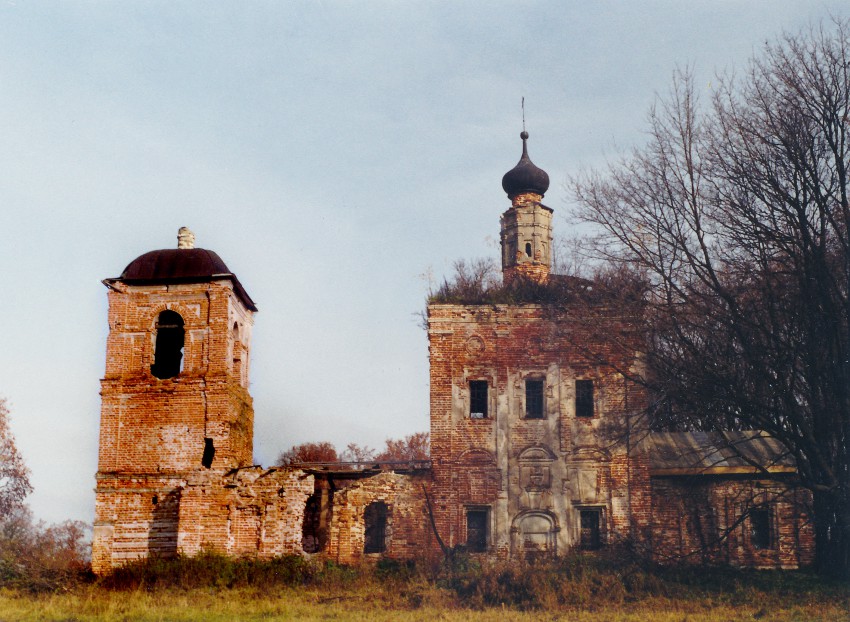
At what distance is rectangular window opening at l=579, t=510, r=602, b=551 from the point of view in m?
21.9

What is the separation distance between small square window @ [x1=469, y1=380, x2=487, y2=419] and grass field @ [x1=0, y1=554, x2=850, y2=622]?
394cm

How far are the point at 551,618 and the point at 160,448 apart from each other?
8832 mm

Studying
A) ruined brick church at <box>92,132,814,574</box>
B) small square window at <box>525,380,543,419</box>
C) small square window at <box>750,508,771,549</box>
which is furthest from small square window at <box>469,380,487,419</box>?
small square window at <box>750,508,771,549</box>

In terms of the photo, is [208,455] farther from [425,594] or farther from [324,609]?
[425,594]

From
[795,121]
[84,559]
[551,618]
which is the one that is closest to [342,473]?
[84,559]

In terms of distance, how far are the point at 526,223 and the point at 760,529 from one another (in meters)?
11.1

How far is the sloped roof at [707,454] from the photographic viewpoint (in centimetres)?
2186

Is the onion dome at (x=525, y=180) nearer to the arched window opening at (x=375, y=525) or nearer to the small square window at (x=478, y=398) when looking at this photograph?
the small square window at (x=478, y=398)

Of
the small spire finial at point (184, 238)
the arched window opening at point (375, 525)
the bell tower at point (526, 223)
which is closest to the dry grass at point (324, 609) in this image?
the arched window opening at point (375, 525)

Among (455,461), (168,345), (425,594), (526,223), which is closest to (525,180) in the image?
(526,223)

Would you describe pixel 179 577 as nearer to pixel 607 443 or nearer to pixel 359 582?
pixel 359 582

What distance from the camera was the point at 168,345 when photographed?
853 inches

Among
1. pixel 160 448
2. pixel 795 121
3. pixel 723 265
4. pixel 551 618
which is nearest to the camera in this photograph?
pixel 551 618

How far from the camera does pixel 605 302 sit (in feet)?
67.7
